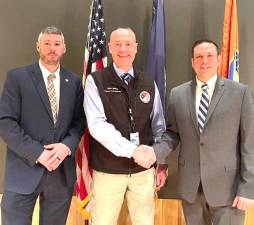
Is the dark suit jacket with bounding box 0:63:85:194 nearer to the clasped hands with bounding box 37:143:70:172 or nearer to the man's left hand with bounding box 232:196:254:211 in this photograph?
the clasped hands with bounding box 37:143:70:172

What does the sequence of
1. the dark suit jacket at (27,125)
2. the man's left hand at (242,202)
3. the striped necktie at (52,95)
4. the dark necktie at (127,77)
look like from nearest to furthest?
the man's left hand at (242,202) → the dark suit jacket at (27,125) → the striped necktie at (52,95) → the dark necktie at (127,77)

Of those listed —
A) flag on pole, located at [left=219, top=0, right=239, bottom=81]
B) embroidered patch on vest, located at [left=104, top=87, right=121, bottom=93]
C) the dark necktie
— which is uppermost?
flag on pole, located at [left=219, top=0, right=239, bottom=81]

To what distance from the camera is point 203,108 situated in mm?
2158

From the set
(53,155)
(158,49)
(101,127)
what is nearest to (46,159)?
(53,155)

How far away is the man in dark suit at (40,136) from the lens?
2.20 m

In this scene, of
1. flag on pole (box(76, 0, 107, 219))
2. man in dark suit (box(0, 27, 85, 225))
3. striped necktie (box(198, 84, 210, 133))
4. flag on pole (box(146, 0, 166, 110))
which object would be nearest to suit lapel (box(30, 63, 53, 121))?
man in dark suit (box(0, 27, 85, 225))

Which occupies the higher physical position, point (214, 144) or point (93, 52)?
point (93, 52)

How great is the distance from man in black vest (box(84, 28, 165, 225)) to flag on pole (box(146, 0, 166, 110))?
591 millimetres

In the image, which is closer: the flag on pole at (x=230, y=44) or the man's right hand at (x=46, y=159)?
the man's right hand at (x=46, y=159)

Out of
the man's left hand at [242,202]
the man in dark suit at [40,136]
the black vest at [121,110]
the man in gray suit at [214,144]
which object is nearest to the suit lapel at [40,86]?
the man in dark suit at [40,136]

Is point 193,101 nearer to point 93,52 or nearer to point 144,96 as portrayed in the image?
point 144,96

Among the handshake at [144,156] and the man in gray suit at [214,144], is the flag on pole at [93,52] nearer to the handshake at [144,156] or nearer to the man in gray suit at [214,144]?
the handshake at [144,156]

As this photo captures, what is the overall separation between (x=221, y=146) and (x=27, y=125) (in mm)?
1246

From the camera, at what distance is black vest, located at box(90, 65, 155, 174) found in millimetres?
2316
